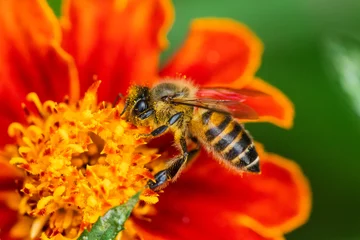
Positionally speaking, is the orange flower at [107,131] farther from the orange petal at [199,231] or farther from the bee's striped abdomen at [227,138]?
the bee's striped abdomen at [227,138]

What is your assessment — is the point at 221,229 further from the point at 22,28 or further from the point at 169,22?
the point at 22,28

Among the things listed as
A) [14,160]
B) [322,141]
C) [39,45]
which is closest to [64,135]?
[14,160]

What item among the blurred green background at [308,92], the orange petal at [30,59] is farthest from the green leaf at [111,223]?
the blurred green background at [308,92]

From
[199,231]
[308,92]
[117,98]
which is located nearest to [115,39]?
[117,98]

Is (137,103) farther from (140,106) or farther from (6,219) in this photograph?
(6,219)

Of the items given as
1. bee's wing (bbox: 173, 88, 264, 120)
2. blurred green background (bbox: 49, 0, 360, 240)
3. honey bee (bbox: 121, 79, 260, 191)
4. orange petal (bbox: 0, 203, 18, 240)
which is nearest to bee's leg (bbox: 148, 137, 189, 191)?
honey bee (bbox: 121, 79, 260, 191)
